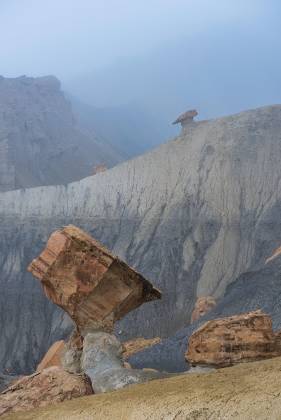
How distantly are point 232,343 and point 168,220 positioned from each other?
44.2 meters

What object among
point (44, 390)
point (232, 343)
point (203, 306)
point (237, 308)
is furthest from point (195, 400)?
point (203, 306)

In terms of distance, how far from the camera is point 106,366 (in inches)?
476

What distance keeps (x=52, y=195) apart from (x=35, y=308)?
44.2 ft

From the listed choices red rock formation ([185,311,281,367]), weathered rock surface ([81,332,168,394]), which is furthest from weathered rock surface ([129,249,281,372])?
weathered rock surface ([81,332,168,394])

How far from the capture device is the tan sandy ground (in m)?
4.88

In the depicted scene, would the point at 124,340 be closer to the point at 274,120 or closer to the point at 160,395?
the point at 274,120

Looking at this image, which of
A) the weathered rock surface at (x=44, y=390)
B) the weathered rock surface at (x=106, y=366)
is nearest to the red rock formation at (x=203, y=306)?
the weathered rock surface at (x=106, y=366)

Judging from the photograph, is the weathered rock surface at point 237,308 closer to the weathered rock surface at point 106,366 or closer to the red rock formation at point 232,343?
the red rock formation at point 232,343

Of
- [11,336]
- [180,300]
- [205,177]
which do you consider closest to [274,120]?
[205,177]

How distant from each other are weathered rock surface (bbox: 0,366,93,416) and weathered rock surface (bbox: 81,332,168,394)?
1.23 m

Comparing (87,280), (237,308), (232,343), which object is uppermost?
(87,280)

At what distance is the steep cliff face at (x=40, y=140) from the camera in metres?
97.1

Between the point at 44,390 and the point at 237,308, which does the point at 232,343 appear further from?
the point at 237,308

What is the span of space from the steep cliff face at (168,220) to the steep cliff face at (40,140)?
27644 millimetres
